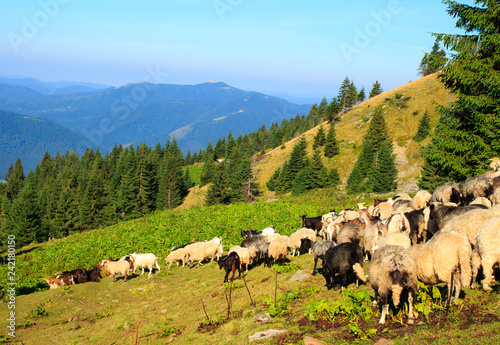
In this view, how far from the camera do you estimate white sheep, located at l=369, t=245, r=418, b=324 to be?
7188mm

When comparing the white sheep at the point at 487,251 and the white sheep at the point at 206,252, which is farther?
the white sheep at the point at 206,252

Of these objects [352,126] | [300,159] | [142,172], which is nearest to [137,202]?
[142,172]

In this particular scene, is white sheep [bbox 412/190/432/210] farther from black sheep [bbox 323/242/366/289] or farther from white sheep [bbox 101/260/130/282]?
white sheep [bbox 101/260/130/282]

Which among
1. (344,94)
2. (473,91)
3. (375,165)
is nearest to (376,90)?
(344,94)

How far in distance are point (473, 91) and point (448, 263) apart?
57.4 feet

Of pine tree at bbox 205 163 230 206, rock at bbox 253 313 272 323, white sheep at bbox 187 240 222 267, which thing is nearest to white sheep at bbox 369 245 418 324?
rock at bbox 253 313 272 323

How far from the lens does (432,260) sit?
7766 mm

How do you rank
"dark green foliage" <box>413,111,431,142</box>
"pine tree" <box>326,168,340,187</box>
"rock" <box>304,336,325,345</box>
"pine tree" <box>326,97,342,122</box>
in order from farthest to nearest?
"pine tree" <box>326,97,342,122</box> < "dark green foliage" <box>413,111,431,142</box> < "pine tree" <box>326,168,340,187</box> < "rock" <box>304,336,325,345</box>

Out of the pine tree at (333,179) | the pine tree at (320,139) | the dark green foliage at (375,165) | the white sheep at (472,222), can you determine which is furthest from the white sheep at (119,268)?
the pine tree at (320,139)

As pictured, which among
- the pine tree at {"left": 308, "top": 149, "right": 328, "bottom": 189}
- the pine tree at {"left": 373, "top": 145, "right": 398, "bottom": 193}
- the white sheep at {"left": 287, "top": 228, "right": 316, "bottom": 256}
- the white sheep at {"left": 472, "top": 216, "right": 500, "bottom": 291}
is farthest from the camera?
the pine tree at {"left": 308, "top": 149, "right": 328, "bottom": 189}

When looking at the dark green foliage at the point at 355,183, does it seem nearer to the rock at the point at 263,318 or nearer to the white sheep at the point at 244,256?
the white sheep at the point at 244,256

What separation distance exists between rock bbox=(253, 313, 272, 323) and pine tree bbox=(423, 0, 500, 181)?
58.7 feet

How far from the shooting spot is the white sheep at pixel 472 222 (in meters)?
9.16

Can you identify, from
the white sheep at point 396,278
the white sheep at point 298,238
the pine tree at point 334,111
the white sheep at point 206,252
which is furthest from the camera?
the pine tree at point 334,111
